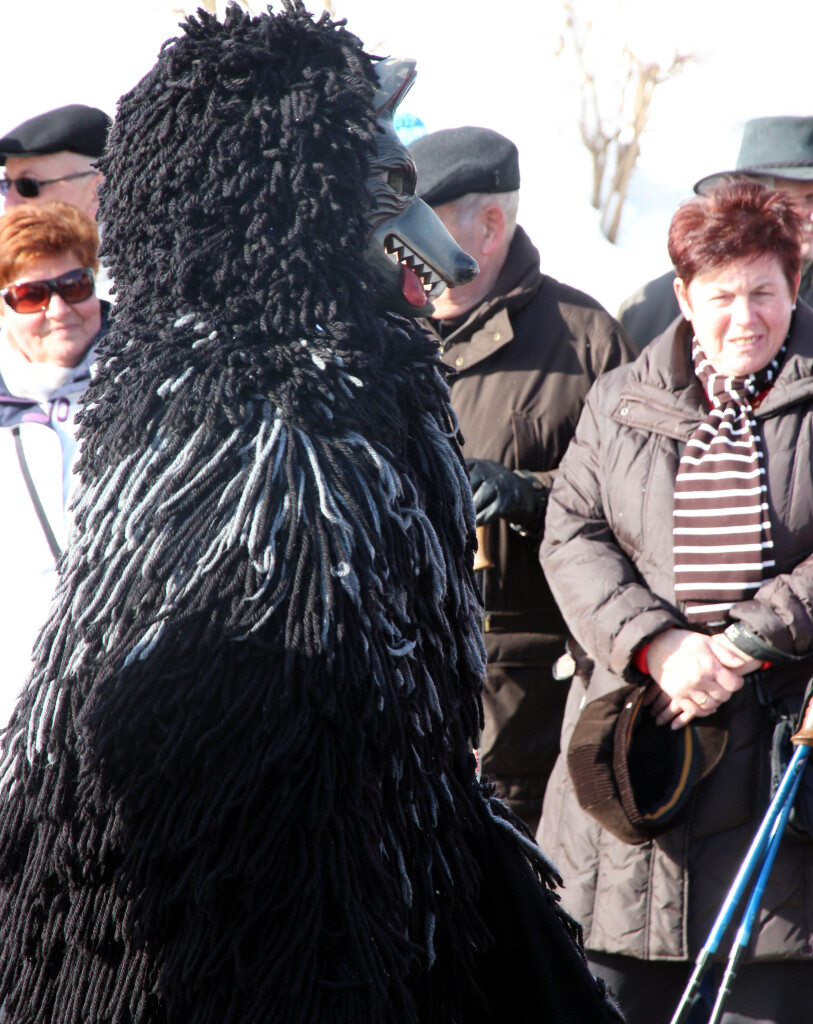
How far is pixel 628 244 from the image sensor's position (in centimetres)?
1059

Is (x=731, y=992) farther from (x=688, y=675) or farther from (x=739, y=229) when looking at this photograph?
(x=739, y=229)

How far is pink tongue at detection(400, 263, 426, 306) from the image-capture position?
1332 mm

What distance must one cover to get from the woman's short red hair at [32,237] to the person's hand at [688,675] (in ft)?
4.97

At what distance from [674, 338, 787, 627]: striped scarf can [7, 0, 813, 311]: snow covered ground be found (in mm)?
7143

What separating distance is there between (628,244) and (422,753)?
32.6ft

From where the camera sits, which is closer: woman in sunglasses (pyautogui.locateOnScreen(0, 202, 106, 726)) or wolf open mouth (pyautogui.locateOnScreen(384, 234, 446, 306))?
wolf open mouth (pyautogui.locateOnScreen(384, 234, 446, 306))

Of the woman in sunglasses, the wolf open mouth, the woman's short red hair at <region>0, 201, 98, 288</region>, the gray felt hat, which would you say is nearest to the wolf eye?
the wolf open mouth

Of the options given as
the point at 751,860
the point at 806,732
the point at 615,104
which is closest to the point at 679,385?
the point at 806,732

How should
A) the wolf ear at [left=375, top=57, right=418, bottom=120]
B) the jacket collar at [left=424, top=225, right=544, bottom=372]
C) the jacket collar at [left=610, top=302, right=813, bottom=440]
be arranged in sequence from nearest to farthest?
the wolf ear at [left=375, top=57, right=418, bottom=120]
the jacket collar at [left=610, top=302, right=813, bottom=440]
the jacket collar at [left=424, top=225, right=544, bottom=372]

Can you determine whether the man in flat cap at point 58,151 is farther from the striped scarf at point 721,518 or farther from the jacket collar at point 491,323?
the striped scarf at point 721,518

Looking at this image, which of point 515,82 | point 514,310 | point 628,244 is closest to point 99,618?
point 514,310

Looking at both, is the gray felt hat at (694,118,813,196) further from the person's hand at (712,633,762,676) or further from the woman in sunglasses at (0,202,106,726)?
the woman in sunglasses at (0,202,106,726)

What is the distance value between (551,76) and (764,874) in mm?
12145

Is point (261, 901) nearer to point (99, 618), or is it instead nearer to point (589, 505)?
point (99, 618)
